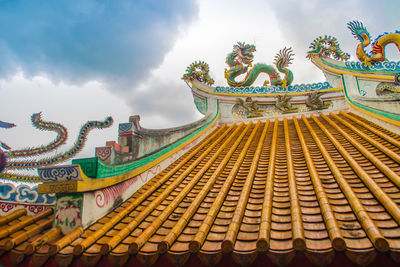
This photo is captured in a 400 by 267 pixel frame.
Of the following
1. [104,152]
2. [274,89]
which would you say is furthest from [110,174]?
[274,89]

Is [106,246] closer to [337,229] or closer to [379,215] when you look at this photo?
[337,229]

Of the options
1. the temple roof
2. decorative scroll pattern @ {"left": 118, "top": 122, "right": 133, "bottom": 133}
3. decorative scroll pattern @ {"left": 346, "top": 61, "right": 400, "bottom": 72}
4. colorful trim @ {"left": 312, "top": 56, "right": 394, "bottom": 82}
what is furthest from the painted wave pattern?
decorative scroll pattern @ {"left": 346, "top": 61, "right": 400, "bottom": 72}

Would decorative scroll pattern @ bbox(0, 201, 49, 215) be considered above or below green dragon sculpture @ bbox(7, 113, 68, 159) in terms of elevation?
below

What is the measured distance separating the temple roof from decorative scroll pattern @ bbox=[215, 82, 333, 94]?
3.80m

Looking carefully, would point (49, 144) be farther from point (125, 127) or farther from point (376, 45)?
point (376, 45)

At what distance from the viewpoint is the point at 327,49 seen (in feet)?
29.0

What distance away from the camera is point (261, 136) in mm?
5484

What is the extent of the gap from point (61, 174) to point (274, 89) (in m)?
6.98

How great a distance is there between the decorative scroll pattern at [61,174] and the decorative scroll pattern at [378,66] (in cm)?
880

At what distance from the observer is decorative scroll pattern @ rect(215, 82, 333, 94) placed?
7.81 meters

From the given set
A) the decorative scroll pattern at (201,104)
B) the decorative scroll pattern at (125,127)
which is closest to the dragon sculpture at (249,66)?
the decorative scroll pattern at (201,104)

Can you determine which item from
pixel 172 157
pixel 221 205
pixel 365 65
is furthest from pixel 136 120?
pixel 365 65

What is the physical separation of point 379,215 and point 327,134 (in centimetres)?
298

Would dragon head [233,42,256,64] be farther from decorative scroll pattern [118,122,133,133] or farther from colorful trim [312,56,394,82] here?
decorative scroll pattern [118,122,133,133]
